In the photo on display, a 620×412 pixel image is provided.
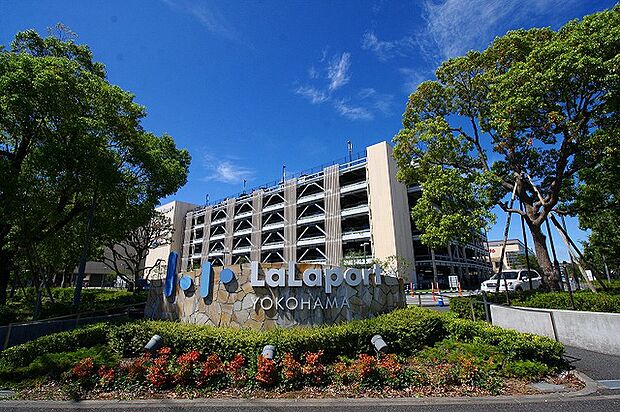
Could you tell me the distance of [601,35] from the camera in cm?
1068

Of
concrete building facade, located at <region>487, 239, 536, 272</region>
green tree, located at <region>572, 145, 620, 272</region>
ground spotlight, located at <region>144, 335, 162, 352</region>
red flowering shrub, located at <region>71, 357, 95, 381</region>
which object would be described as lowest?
red flowering shrub, located at <region>71, 357, 95, 381</region>

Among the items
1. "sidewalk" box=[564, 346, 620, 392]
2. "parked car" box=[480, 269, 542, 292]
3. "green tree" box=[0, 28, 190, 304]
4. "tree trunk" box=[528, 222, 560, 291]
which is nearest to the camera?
"sidewalk" box=[564, 346, 620, 392]

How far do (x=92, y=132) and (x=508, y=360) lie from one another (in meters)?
16.9

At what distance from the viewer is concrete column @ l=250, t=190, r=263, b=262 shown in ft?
158

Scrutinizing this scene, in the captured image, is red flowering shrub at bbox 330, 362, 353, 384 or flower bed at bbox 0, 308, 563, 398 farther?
red flowering shrub at bbox 330, 362, 353, 384

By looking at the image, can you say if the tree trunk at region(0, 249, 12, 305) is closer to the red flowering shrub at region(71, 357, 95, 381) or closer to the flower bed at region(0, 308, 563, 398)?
the flower bed at region(0, 308, 563, 398)

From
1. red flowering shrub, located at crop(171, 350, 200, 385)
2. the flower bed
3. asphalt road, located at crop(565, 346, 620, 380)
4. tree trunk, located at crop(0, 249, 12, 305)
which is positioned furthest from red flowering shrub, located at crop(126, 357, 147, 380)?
tree trunk, located at crop(0, 249, 12, 305)

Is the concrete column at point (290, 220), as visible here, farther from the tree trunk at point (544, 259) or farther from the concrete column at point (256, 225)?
the tree trunk at point (544, 259)

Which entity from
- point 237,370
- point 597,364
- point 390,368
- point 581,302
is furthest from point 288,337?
point 581,302

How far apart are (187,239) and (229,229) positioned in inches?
551

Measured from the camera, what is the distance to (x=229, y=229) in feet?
176

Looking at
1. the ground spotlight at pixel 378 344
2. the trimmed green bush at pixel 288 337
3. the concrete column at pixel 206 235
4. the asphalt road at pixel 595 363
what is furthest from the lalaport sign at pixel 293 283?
the concrete column at pixel 206 235

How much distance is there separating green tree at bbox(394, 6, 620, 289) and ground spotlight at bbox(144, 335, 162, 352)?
474 inches

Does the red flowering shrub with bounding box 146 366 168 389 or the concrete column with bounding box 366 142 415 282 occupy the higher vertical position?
the concrete column with bounding box 366 142 415 282
